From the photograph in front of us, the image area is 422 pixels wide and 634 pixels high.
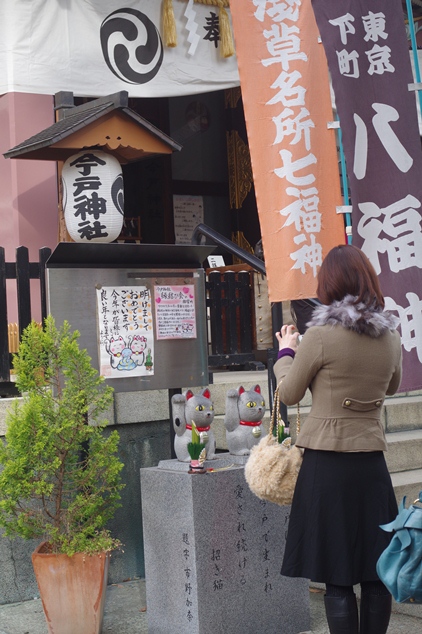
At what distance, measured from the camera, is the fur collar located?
4914mm

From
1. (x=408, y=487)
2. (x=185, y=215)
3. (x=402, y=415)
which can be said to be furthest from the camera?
(x=185, y=215)

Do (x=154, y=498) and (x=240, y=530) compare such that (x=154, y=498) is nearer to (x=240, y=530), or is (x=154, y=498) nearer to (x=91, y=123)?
(x=240, y=530)

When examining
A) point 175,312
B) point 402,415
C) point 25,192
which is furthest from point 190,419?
point 25,192

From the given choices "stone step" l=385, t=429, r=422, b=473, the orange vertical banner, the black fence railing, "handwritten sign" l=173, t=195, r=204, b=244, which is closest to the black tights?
the orange vertical banner

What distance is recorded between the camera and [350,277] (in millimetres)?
4945

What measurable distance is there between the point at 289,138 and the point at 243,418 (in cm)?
215

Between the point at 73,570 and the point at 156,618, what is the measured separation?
694mm

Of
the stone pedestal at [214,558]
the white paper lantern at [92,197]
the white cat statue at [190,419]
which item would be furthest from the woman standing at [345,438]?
the white paper lantern at [92,197]

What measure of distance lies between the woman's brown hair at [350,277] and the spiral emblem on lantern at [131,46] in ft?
17.9

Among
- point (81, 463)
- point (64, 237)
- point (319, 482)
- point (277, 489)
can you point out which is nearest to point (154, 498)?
point (81, 463)

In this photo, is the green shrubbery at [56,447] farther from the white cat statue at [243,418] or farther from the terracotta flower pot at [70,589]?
the white cat statue at [243,418]

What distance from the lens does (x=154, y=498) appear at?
6.27m

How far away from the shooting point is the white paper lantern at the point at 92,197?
7449 millimetres

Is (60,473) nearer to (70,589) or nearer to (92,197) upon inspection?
(70,589)
